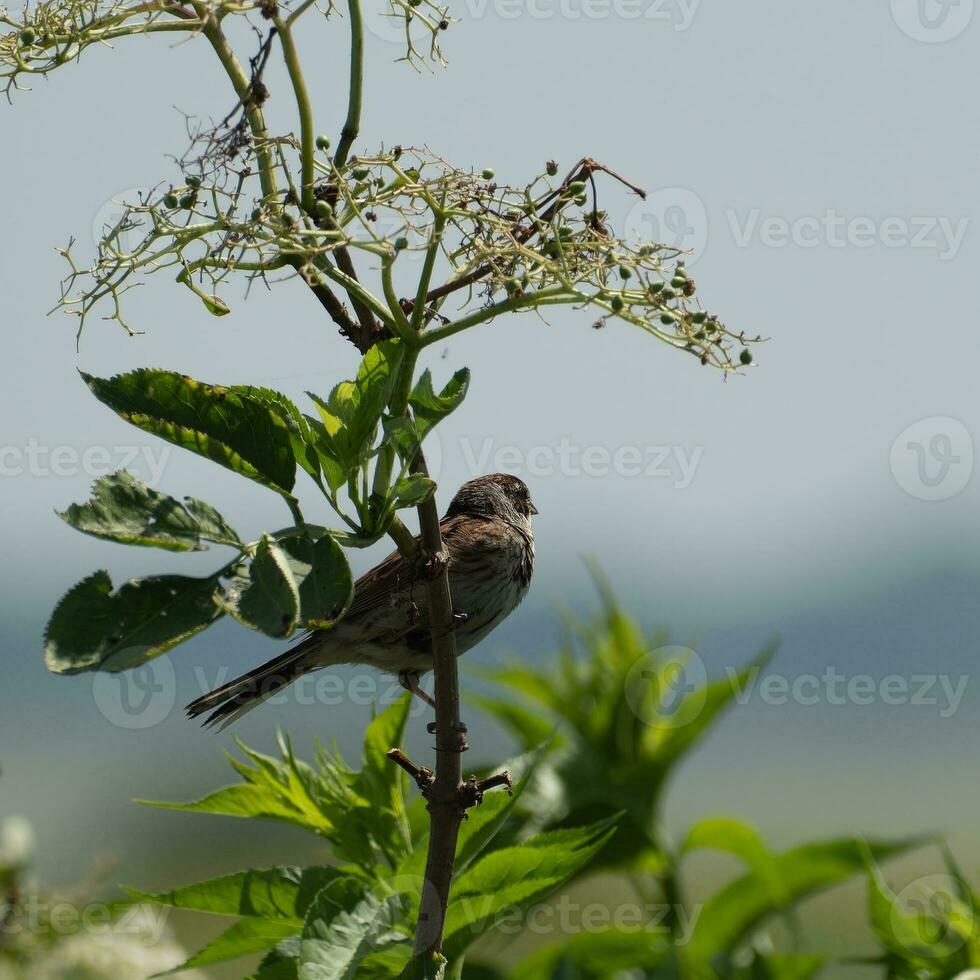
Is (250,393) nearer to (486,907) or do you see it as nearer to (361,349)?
(361,349)

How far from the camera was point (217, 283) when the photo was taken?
181 cm

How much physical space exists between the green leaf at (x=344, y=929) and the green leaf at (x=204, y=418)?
816 mm

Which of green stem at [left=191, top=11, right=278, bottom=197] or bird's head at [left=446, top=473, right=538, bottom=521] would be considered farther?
bird's head at [left=446, top=473, right=538, bottom=521]

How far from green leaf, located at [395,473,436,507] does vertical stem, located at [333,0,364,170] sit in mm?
A: 463

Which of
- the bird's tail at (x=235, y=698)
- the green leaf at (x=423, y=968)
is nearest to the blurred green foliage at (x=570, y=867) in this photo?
the green leaf at (x=423, y=968)

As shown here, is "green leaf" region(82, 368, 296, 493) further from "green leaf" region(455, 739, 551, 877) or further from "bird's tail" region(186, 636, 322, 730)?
"bird's tail" region(186, 636, 322, 730)

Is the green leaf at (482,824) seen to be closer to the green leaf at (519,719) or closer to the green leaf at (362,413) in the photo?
the green leaf at (362,413)

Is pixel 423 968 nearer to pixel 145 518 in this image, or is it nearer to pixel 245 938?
pixel 245 938

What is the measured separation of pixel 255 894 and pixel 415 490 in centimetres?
106

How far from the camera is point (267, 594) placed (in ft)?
4.93

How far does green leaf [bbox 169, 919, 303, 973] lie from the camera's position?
2287 mm

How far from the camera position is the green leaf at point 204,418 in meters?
1.66

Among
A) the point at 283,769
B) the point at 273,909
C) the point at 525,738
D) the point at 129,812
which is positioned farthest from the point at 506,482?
the point at 129,812
